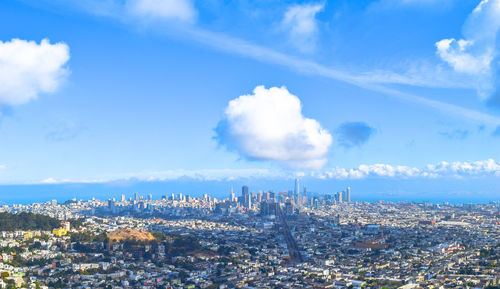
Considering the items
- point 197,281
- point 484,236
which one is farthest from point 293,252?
point 484,236

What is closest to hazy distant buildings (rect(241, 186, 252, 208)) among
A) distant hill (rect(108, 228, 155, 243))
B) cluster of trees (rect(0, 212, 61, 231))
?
distant hill (rect(108, 228, 155, 243))

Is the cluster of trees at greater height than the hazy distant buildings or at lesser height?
lesser

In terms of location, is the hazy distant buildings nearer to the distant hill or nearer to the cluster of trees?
the distant hill

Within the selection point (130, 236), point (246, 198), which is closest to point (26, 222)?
point (130, 236)

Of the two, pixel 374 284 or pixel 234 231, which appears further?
pixel 234 231

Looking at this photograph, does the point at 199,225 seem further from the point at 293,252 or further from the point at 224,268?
the point at 224,268
